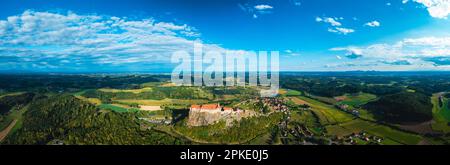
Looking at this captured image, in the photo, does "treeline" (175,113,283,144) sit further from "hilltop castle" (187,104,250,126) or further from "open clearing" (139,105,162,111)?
"open clearing" (139,105,162,111)

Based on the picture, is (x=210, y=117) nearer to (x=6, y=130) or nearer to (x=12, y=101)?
(x=6, y=130)

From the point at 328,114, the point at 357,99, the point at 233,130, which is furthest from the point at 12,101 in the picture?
the point at 357,99

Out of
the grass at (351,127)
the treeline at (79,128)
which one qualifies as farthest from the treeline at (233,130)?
the grass at (351,127)

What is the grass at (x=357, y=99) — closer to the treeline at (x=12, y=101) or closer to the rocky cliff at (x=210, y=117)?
the rocky cliff at (x=210, y=117)

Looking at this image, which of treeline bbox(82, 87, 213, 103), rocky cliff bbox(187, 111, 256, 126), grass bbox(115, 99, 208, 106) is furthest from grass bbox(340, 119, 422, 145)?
treeline bbox(82, 87, 213, 103)

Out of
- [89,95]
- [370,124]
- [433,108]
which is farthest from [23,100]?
[433,108]
